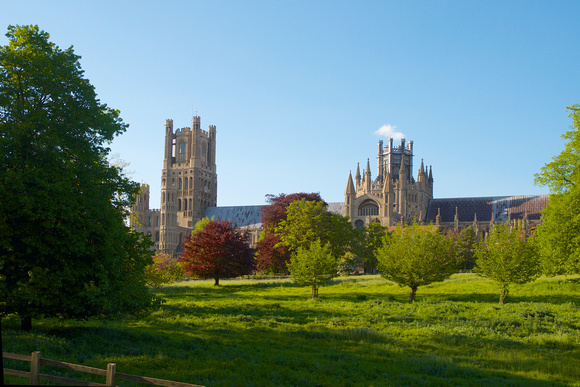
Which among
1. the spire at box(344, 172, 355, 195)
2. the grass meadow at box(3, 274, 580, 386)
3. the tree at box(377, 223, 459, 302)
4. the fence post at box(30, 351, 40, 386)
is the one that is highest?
the spire at box(344, 172, 355, 195)

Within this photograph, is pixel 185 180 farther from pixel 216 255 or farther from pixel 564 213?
pixel 564 213

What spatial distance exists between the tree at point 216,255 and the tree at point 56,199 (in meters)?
26.7

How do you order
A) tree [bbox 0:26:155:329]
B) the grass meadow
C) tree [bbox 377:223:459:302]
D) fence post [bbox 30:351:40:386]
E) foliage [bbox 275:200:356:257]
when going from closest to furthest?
fence post [bbox 30:351:40:386] < the grass meadow < tree [bbox 0:26:155:329] < tree [bbox 377:223:459:302] < foliage [bbox 275:200:356:257]

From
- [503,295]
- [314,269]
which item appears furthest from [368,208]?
[503,295]

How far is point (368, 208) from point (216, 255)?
49565mm

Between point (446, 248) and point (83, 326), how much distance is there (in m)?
22.0

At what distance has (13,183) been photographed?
14.8 meters

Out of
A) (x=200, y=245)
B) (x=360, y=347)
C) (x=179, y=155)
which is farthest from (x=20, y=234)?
(x=179, y=155)

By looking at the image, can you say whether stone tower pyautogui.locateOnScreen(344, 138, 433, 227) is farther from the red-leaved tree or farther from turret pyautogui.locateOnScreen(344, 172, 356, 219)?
the red-leaved tree

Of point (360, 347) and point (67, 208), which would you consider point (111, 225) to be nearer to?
point (67, 208)

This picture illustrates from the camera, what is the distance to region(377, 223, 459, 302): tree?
1233 inches

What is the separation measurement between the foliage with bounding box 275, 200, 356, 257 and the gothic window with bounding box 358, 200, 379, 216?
126 feet

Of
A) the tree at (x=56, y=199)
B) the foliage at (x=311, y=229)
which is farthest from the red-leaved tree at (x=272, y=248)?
the tree at (x=56, y=199)

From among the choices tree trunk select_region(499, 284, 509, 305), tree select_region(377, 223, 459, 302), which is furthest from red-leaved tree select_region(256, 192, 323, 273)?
tree trunk select_region(499, 284, 509, 305)
